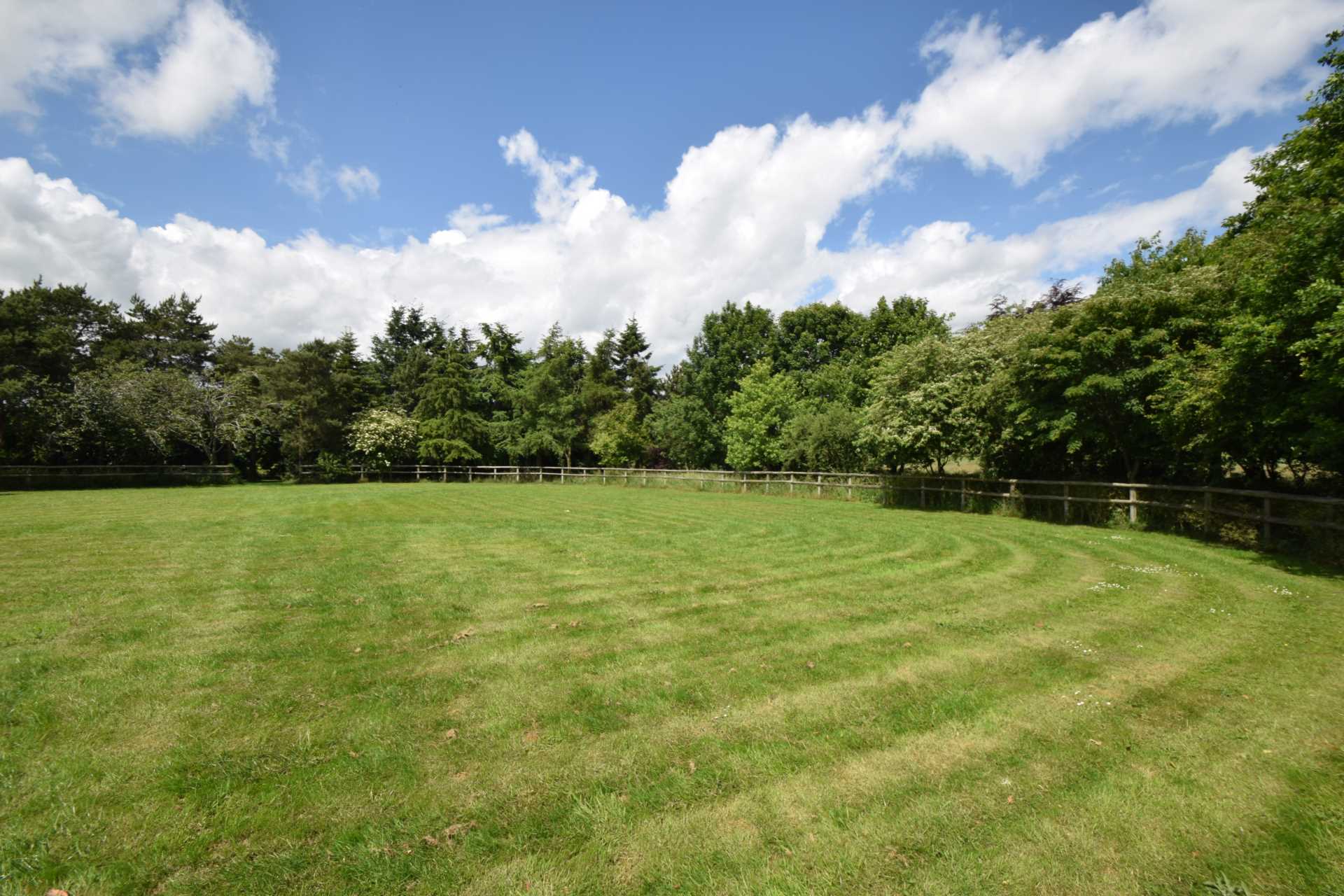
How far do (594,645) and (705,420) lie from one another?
38.3 meters

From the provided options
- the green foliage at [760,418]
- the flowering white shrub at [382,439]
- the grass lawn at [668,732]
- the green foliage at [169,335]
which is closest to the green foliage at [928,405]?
the grass lawn at [668,732]

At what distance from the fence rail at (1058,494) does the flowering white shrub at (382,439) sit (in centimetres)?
1484

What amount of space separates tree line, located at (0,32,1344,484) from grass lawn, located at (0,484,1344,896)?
179 inches

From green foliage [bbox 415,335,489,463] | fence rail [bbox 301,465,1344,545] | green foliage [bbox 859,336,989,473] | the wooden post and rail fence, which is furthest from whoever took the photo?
green foliage [bbox 415,335,489,463]

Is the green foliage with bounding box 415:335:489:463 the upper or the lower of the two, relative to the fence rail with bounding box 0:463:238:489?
upper

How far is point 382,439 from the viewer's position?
4106cm

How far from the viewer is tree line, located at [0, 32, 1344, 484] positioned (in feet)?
35.5

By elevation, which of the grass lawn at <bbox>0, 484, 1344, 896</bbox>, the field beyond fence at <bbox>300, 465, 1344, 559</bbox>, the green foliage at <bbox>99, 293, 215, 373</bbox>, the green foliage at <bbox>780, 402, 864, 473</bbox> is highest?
the green foliage at <bbox>99, 293, 215, 373</bbox>

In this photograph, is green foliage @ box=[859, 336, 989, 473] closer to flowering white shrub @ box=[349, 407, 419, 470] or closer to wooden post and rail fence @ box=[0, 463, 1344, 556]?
wooden post and rail fence @ box=[0, 463, 1344, 556]

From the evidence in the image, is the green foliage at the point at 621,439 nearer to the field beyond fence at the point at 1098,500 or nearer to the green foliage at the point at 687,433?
the green foliage at the point at 687,433

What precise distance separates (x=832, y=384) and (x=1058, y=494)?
21.7 m

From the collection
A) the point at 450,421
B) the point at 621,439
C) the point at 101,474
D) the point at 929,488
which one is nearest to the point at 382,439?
the point at 450,421

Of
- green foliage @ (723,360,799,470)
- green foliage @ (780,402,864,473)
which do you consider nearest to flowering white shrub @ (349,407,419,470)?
green foliage @ (723,360,799,470)

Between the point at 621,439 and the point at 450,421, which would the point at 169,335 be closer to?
the point at 450,421
